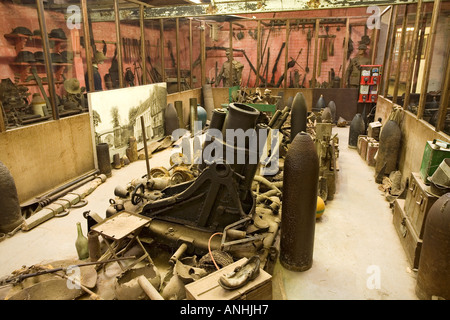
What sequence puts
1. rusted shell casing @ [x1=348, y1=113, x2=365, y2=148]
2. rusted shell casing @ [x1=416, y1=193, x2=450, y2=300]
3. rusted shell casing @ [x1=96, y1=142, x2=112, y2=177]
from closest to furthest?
rusted shell casing @ [x1=416, y1=193, x2=450, y2=300]
rusted shell casing @ [x1=96, y1=142, x2=112, y2=177]
rusted shell casing @ [x1=348, y1=113, x2=365, y2=148]

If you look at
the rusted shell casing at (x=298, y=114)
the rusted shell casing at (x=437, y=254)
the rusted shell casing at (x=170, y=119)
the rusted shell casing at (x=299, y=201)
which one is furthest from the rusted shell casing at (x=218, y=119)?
the rusted shell casing at (x=170, y=119)

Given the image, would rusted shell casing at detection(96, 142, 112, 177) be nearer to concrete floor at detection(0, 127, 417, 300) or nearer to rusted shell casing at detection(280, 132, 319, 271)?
concrete floor at detection(0, 127, 417, 300)

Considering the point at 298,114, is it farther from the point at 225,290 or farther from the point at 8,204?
the point at 8,204

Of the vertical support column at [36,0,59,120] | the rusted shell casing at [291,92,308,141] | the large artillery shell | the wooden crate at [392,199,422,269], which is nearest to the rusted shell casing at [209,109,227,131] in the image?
the wooden crate at [392,199,422,269]

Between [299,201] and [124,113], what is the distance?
514cm

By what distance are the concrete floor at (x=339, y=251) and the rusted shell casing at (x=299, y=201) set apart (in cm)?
22

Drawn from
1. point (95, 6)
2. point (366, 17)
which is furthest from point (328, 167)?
point (366, 17)

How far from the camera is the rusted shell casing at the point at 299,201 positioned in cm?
298

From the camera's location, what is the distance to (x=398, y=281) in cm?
312

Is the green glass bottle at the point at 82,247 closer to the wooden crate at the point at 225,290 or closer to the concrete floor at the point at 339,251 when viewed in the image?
the concrete floor at the point at 339,251

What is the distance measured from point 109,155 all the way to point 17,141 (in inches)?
72.2

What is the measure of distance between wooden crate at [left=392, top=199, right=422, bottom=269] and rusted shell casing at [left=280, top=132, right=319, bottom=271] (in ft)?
3.47

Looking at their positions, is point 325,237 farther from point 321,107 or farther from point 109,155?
point 321,107

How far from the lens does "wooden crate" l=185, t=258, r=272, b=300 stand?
7.86 ft
